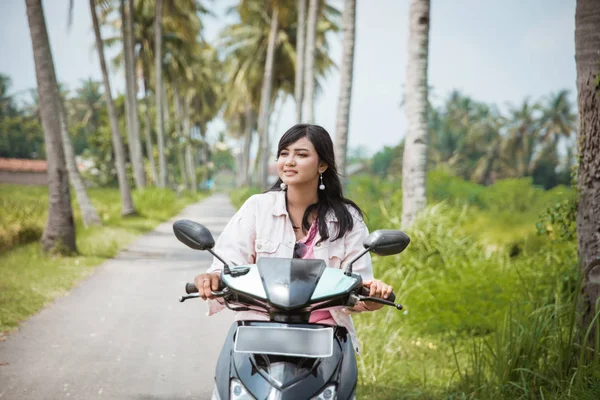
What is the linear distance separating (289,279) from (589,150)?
2.74 metres

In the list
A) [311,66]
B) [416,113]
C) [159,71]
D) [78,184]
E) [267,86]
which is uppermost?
[159,71]

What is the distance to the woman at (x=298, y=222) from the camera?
96.4 inches

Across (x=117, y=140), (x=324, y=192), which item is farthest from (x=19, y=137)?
(x=324, y=192)

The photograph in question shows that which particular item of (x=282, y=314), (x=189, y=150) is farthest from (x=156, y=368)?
(x=189, y=150)

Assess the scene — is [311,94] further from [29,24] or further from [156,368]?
[156,368]

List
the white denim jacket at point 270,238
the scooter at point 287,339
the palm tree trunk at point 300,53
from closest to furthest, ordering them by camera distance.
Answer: the scooter at point 287,339 → the white denim jacket at point 270,238 → the palm tree trunk at point 300,53

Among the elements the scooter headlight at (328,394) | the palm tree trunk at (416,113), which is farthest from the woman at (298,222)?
the palm tree trunk at (416,113)

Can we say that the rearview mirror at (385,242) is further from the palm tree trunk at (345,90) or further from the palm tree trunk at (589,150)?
the palm tree trunk at (345,90)

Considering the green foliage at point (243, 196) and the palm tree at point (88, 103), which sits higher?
the palm tree at point (88, 103)

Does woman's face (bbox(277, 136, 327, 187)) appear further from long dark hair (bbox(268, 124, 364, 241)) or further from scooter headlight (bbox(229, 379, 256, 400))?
scooter headlight (bbox(229, 379, 256, 400))

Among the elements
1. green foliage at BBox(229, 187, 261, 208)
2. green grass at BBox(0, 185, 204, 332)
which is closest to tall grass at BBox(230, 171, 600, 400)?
green grass at BBox(0, 185, 204, 332)

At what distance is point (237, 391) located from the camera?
180 cm

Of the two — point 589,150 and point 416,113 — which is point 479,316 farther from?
point 416,113

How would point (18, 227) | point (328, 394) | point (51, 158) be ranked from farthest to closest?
point (18, 227) < point (51, 158) < point (328, 394)
